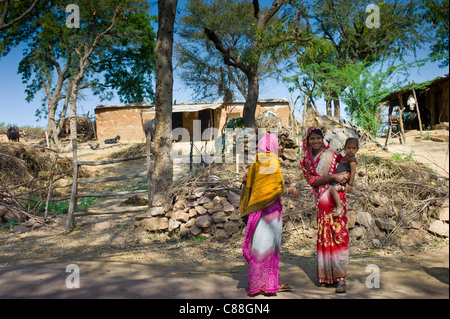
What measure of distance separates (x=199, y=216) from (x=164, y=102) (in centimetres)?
246

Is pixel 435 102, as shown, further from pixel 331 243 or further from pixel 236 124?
pixel 331 243

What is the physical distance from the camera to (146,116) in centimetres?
1889

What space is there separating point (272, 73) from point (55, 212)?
56.4ft

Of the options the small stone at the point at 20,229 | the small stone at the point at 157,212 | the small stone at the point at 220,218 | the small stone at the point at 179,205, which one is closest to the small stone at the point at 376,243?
the small stone at the point at 220,218

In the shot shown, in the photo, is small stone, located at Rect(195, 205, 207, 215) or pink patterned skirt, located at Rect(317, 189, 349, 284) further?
small stone, located at Rect(195, 205, 207, 215)

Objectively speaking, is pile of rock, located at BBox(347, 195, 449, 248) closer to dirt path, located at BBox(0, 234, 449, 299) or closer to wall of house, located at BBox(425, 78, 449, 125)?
dirt path, located at BBox(0, 234, 449, 299)

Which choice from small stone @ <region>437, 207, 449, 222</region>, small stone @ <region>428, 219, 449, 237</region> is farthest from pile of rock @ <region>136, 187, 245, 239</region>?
small stone @ <region>437, 207, 449, 222</region>

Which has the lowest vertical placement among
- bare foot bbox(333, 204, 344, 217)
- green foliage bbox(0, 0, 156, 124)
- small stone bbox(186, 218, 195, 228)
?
small stone bbox(186, 218, 195, 228)

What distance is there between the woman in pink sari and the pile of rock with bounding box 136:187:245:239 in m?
2.60

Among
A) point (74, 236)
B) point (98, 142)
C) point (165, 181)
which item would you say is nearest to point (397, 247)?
point (165, 181)

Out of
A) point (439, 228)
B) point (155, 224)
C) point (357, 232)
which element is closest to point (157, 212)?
point (155, 224)

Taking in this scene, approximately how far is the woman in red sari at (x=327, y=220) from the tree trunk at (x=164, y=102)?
4053mm

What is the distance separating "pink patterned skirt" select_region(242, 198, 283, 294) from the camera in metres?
3.24
